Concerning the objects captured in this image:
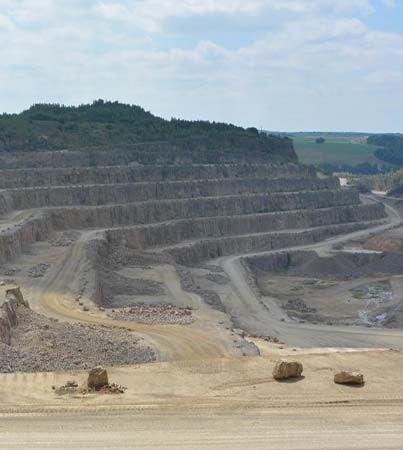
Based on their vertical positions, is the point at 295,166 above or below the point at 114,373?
above

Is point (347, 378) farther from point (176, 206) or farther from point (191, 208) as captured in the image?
point (191, 208)

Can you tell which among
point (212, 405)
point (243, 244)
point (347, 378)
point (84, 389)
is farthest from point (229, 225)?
point (212, 405)

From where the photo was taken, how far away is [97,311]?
39.3 metres

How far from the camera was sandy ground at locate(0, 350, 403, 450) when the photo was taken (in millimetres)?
18734

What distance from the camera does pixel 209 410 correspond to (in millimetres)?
20859

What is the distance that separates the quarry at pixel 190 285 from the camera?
23062 mm

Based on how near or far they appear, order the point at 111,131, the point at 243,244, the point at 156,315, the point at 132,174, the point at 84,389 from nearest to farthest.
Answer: the point at 84,389 < the point at 156,315 < the point at 243,244 < the point at 132,174 < the point at 111,131

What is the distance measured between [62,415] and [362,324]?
110 feet

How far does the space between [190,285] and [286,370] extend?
3162 cm

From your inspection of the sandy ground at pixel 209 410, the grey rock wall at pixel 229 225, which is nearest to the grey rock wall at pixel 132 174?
the grey rock wall at pixel 229 225

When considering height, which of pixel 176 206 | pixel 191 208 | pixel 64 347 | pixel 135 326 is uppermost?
pixel 176 206

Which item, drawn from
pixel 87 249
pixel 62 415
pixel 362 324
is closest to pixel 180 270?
pixel 87 249

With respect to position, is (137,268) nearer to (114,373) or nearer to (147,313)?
(147,313)

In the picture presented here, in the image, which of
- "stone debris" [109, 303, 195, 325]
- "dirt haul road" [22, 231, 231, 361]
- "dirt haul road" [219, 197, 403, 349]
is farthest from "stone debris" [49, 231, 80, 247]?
"stone debris" [109, 303, 195, 325]
